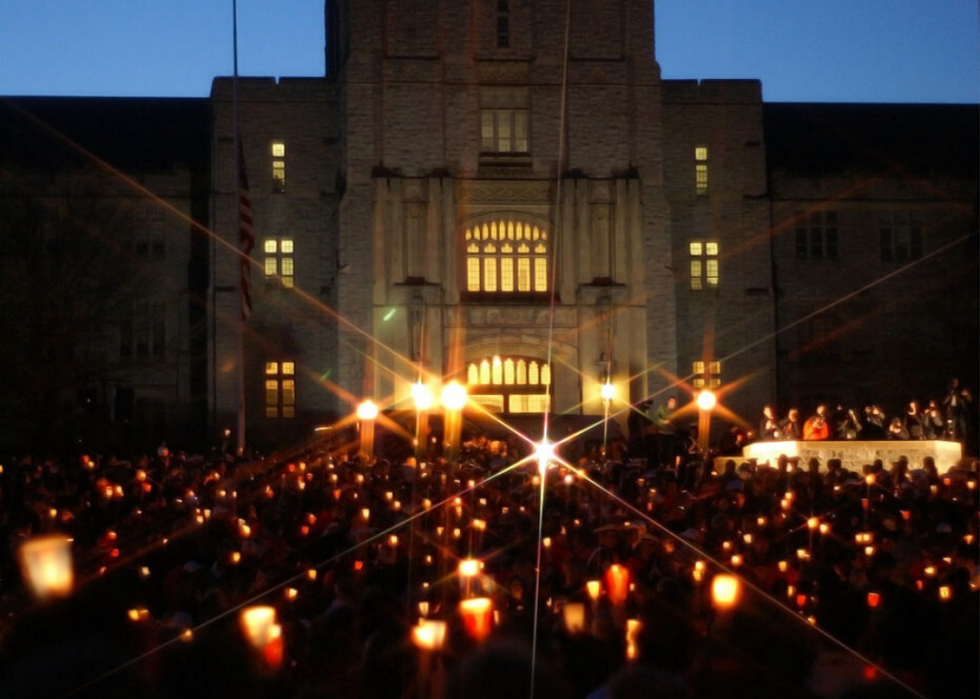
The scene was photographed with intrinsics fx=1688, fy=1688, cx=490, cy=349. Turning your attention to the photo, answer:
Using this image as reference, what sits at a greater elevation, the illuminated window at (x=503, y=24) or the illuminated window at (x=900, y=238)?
the illuminated window at (x=503, y=24)

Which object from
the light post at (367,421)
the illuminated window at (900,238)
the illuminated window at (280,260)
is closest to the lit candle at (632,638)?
the light post at (367,421)

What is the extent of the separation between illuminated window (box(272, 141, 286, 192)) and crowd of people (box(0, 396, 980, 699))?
20.7 meters

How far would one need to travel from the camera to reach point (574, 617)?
31.1ft

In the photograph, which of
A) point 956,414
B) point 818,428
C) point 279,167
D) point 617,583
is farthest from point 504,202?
point 617,583

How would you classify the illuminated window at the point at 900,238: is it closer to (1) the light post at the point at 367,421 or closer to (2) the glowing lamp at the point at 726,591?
(1) the light post at the point at 367,421

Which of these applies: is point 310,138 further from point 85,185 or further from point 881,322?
point 881,322

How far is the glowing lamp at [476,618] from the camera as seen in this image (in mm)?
8669

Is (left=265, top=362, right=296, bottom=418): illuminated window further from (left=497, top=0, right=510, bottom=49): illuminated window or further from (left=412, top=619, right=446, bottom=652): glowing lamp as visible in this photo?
(left=412, top=619, right=446, bottom=652): glowing lamp

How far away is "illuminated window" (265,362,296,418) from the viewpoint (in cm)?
4397

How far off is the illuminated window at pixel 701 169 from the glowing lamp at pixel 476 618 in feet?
122

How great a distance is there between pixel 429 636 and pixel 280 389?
3675 centimetres

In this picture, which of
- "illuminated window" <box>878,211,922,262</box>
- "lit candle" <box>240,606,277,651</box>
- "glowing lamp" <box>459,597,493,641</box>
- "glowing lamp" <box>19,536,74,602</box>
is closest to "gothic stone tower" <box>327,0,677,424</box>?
"illuminated window" <box>878,211,922,262</box>

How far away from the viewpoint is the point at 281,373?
1737 inches

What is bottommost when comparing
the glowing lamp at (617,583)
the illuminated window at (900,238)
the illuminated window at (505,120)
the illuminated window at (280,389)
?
the glowing lamp at (617,583)
